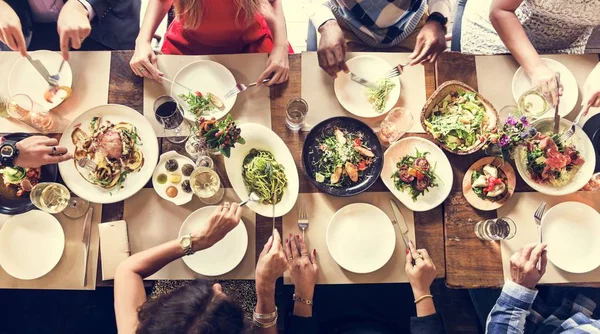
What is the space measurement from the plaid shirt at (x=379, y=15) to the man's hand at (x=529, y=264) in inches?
45.0

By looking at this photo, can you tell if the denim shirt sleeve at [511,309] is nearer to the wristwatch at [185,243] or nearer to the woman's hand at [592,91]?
the woman's hand at [592,91]

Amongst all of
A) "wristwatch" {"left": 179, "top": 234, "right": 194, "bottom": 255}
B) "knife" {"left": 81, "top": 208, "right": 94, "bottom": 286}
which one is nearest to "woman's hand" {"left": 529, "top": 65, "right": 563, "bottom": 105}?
"wristwatch" {"left": 179, "top": 234, "right": 194, "bottom": 255}

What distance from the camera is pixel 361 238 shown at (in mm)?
1593

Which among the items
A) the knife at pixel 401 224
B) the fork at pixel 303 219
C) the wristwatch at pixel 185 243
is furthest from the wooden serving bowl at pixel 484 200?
the wristwatch at pixel 185 243

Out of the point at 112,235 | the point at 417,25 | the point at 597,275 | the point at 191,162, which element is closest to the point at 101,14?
the point at 191,162

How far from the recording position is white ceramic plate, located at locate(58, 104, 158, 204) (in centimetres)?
154

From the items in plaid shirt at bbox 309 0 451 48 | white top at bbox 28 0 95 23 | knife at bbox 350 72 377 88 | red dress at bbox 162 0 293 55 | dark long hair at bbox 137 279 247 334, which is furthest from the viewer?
white top at bbox 28 0 95 23

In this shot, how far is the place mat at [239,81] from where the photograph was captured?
1686 mm

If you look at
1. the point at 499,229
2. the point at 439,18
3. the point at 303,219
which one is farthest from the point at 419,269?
the point at 439,18

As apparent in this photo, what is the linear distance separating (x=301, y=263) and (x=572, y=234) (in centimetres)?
110

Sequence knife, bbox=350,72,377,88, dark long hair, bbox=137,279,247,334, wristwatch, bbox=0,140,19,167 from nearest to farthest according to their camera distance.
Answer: dark long hair, bbox=137,279,247,334, wristwatch, bbox=0,140,19,167, knife, bbox=350,72,377,88

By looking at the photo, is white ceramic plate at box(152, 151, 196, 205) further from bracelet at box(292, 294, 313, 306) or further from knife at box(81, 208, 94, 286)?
bracelet at box(292, 294, 313, 306)

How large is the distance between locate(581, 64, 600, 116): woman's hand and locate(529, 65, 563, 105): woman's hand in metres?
0.11

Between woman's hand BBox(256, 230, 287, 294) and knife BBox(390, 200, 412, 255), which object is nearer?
woman's hand BBox(256, 230, 287, 294)
